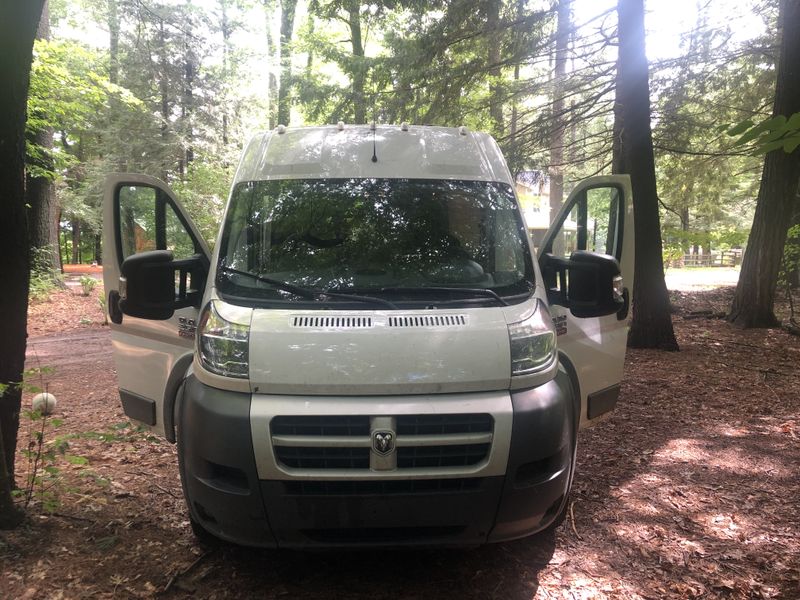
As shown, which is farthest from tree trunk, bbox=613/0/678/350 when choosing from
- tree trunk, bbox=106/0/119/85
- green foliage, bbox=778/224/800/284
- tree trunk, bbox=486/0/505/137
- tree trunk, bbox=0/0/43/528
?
tree trunk, bbox=106/0/119/85

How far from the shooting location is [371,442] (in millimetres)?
2678

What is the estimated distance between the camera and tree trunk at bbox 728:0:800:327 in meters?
9.05

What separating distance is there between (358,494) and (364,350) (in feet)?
2.18

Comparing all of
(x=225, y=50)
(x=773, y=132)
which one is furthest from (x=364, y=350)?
(x=225, y=50)

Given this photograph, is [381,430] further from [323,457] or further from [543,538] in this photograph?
[543,538]

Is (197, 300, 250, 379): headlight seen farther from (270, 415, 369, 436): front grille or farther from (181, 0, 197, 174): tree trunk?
(181, 0, 197, 174): tree trunk

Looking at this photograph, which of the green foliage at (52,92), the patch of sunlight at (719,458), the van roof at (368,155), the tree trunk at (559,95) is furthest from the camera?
the green foliage at (52,92)

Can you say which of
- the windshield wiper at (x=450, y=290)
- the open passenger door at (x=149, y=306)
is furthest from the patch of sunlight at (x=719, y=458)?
the open passenger door at (x=149, y=306)

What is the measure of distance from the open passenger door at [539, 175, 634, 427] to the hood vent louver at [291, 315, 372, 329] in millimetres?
1355

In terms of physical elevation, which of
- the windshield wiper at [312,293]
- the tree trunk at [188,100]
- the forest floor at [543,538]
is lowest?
the forest floor at [543,538]

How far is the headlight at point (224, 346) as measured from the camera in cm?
277

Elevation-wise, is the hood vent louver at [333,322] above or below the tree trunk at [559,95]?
below

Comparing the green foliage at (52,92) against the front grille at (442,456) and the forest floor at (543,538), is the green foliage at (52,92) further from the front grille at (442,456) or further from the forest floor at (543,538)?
the front grille at (442,456)

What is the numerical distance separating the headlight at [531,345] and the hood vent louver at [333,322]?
2.36 feet
